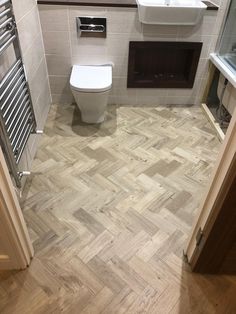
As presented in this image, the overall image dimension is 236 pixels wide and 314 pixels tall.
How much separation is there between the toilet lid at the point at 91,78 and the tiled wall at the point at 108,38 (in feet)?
0.45

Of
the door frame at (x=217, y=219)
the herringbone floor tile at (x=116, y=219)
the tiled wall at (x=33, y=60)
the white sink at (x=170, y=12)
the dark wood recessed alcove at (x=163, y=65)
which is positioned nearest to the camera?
the door frame at (x=217, y=219)

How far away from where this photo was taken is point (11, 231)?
42.0 inches

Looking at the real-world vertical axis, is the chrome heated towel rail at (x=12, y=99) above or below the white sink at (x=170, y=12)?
below

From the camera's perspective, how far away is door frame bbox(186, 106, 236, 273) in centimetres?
88

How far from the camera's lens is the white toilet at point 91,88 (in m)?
1.93

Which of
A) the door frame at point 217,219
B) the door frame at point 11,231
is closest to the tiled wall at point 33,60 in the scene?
the door frame at point 11,231

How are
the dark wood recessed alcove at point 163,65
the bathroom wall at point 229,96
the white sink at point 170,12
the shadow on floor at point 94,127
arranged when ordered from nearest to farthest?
the white sink at point 170,12, the bathroom wall at point 229,96, the shadow on floor at point 94,127, the dark wood recessed alcove at point 163,65

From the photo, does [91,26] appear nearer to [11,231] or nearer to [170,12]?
[170,12]

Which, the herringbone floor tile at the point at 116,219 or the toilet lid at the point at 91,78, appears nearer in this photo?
the herringbone floor tile at the point at 116,219

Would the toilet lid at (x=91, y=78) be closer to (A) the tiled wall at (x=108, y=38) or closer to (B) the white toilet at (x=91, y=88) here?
(B) the white toilet at (x=91, y=88)

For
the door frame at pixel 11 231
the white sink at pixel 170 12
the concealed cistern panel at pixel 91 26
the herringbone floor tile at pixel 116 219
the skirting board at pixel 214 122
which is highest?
the white sink at pixel 170 12

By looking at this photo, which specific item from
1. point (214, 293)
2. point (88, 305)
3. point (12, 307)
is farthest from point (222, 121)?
point (12, 307)

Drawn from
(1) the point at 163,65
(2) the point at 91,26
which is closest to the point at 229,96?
(1) the point at 163,65

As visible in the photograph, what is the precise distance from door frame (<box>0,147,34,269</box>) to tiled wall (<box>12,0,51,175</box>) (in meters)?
0.57
